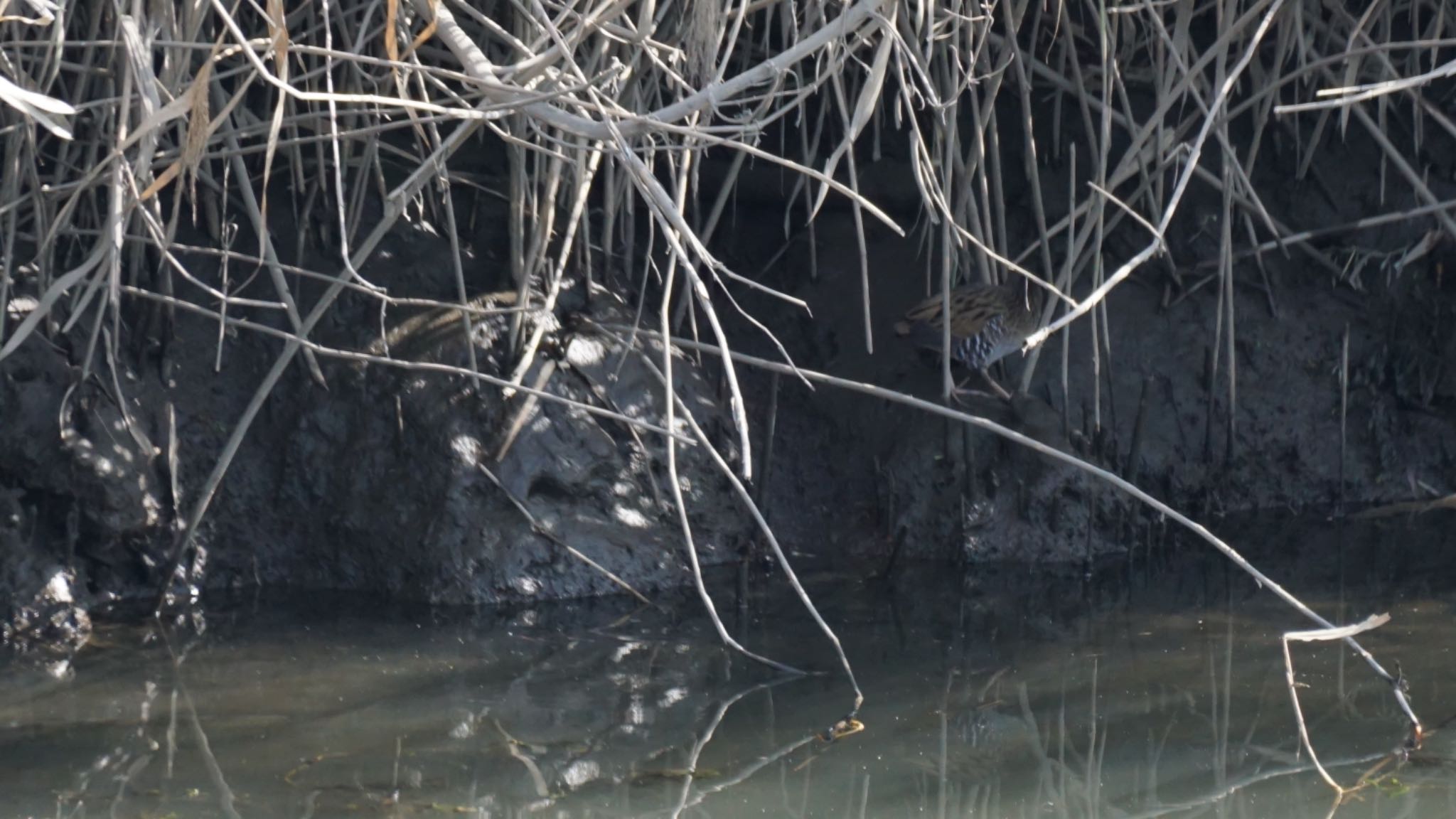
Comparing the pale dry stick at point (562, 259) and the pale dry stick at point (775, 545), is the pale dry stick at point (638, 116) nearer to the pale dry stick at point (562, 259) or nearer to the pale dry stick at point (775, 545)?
the pale dry stick at point (775, 545)

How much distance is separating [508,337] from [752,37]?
1.13m

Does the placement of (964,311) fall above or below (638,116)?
below

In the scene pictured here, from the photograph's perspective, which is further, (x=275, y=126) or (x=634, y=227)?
(x=634, y=227)

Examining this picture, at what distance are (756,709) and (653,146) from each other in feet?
3.65

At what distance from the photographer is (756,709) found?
10.2 feet

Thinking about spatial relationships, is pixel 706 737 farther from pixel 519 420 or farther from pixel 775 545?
pixel 519 420

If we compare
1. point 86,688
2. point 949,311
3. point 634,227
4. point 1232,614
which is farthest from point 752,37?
point 86,688

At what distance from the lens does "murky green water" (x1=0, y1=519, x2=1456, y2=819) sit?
269 cm

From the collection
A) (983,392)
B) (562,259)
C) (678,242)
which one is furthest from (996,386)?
(678,242)

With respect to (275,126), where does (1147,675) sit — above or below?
below

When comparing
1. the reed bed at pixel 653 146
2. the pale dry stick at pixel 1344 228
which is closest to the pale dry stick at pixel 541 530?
the reed bed at pixel 653 146

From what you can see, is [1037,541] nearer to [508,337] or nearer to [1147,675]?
[1147,675]

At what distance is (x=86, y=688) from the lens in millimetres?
3213

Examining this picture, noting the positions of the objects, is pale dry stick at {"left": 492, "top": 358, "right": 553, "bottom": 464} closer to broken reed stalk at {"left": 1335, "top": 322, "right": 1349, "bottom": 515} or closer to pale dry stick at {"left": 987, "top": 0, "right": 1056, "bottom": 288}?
pale dry stick at {"left": 987, "top": 0, "right": 1056, "bottom": 288}
